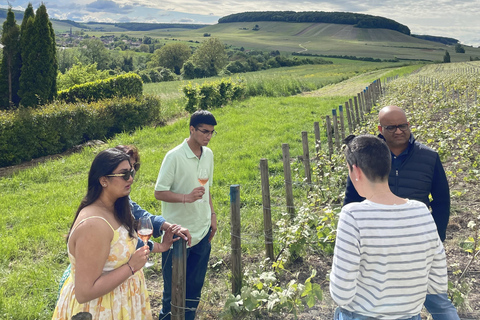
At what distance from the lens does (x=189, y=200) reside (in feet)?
10.2

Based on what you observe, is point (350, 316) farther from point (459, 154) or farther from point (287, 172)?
point (459, 154)

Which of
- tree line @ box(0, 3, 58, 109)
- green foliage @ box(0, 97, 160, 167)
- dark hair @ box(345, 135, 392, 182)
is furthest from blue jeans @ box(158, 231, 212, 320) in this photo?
tree line @ box(0, 3, 58, 109)

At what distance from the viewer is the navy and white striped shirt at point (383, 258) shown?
1653mm

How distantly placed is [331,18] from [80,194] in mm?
123457

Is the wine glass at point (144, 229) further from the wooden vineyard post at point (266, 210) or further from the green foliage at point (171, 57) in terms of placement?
the green foliage at point (171, 57)

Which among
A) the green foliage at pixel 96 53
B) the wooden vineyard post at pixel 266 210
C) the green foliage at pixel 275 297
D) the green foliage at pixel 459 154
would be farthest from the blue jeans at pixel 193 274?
the green foliage at pixel 96 53

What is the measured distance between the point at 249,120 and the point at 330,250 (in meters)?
10.8

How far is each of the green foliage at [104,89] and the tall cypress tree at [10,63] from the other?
1926 millimetres

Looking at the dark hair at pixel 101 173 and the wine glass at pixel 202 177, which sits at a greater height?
the dark hair at pixel 101 173

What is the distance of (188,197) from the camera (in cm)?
312

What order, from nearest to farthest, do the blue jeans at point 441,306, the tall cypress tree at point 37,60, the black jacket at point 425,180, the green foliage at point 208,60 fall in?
the blue jeans at point 441,306, the black jacket at point 425,180, the tall cypress tree at point 37,60, the green foliage at point 208,60

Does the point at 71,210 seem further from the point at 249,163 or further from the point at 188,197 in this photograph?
the point at 188,197

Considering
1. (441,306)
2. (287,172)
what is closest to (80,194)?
(287,172)

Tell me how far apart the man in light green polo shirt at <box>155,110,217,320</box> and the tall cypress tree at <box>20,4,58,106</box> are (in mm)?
14854
